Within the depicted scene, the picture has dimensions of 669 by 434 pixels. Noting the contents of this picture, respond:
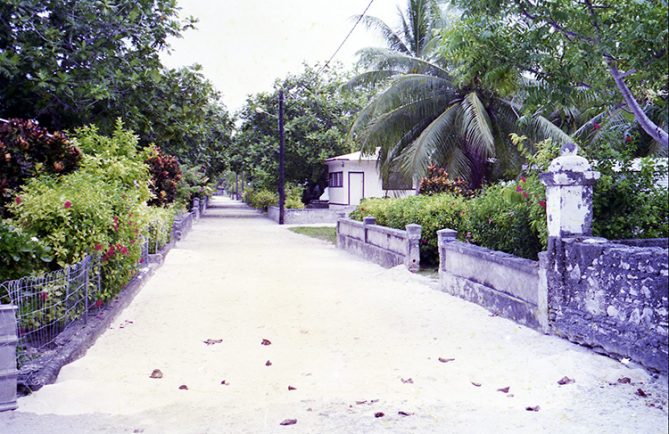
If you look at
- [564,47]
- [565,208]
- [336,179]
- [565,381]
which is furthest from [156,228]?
[336,179]

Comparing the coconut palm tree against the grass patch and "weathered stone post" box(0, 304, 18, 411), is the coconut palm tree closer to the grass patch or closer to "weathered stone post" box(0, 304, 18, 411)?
the grass patch

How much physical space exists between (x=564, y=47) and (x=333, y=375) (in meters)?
3.98

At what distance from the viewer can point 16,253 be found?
5.78 meters

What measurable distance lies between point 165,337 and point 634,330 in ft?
16.8

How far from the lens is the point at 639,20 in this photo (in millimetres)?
4441

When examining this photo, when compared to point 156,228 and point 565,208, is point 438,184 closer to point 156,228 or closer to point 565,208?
point 156,228

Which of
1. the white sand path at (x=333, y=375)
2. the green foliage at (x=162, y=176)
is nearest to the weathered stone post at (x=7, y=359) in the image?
the white sand path at (x=333, y=375)

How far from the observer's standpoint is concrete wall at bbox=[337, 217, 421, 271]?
1225 cm

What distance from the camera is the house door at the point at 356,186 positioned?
34.5 m

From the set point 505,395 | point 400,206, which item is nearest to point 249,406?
point 505,395

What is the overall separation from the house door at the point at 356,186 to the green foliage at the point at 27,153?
25.6 metres

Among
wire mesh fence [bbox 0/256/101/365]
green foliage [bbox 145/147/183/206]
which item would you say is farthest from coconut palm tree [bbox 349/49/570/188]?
wire mesh fence [bbox 0/256/101/365]

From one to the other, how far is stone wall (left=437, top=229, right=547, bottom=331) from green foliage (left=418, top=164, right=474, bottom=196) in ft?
26.3

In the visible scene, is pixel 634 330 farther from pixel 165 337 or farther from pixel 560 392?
pixel 165 337
